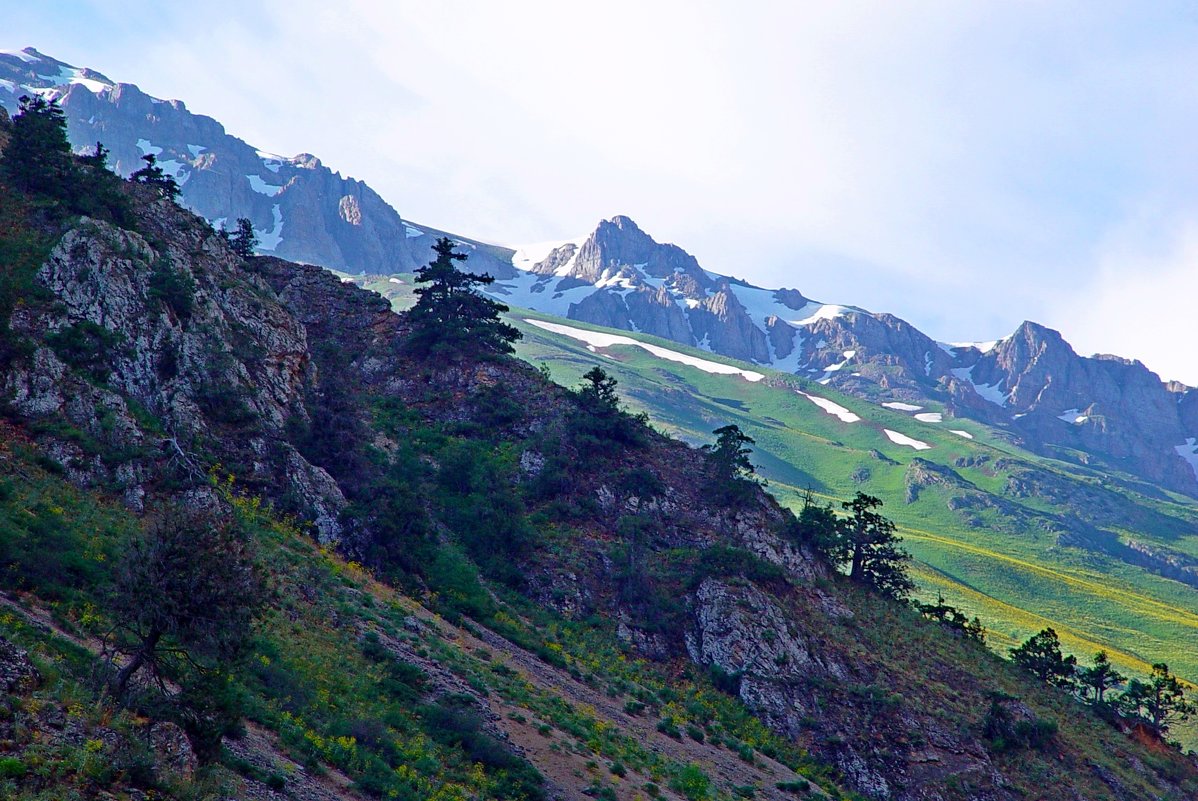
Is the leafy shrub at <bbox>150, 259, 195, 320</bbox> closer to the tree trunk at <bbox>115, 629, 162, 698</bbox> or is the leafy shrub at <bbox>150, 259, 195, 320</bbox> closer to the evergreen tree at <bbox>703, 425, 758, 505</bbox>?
the tree trunk at <bbox>115, 629, 162, 698</bbox>

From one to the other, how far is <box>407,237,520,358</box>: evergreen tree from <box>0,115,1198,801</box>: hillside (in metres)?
2.03

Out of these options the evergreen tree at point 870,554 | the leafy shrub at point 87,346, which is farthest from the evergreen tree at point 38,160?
the evergreen tree at point 870,554

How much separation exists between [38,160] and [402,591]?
97.3 ft

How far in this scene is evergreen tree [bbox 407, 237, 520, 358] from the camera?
203 ft

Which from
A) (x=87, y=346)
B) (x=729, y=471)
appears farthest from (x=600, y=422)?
(x=87, y=346)

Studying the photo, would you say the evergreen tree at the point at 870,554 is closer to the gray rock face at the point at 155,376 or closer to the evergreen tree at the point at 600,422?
the evergreen tree at the point at 600,422

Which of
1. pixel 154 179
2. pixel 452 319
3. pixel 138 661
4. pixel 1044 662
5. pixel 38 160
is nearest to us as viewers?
pixel 138 661

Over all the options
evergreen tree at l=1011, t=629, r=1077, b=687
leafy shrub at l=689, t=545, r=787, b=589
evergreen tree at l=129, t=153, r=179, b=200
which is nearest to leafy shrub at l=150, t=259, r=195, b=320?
evergreen tree at l=129, t=153, r=179, b=200

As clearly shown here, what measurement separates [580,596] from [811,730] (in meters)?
14.4

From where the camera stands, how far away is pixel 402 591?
37.1m

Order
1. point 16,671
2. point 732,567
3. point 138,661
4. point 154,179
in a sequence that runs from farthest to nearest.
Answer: point 154,179
point 732,567
point 138,661
point 16,671

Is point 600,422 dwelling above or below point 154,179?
below

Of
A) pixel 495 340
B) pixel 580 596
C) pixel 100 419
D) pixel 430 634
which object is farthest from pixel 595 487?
pixel 100 419

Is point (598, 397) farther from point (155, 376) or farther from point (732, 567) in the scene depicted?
point (155, 376)
